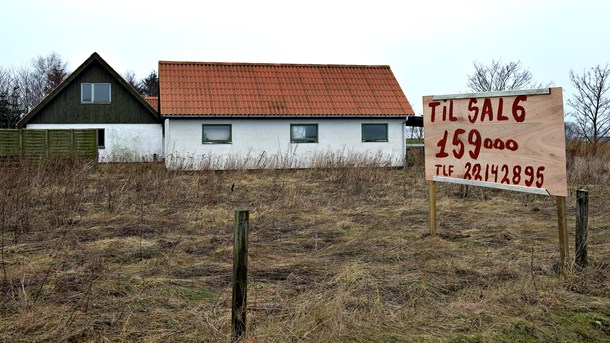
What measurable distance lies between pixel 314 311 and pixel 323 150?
66.7 ft

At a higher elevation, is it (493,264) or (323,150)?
(323,150)

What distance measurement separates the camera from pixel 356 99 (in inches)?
1001

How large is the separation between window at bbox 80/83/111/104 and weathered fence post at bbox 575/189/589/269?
2504 cm

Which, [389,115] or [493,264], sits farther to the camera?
[389,115]

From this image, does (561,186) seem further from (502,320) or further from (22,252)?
(22,252)

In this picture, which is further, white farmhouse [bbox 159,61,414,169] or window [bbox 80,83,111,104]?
Answer: window [bbox 80,83,111,104]

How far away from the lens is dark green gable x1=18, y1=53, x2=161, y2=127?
85.3 ft

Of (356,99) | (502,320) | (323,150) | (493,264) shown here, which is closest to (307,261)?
(493,264)

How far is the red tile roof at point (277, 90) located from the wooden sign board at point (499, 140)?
16.9 metres

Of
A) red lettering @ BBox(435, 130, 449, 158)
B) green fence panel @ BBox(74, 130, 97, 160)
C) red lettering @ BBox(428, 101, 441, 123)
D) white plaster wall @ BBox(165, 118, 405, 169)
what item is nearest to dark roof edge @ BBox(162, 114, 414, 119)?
white plaster wall @ BBox(165, 118, 405, 169)

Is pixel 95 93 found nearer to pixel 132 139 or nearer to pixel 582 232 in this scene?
pixel 132 139

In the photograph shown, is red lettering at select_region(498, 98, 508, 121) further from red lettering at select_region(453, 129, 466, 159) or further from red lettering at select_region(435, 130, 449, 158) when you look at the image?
red lettering at select_region(435, 130, 449, 158)

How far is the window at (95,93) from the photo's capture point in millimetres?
26625

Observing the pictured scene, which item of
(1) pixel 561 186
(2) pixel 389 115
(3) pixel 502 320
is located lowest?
(3) pixel 502 320
